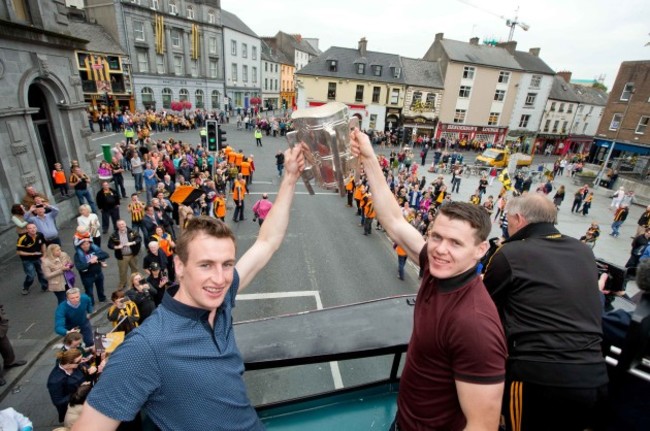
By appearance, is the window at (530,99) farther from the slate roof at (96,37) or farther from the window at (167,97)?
the slate roof at (96,37)

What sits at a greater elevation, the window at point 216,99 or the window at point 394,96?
the window at point 394,96

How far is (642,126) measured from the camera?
29.4m

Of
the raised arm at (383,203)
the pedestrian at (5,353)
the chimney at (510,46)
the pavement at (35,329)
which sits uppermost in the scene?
the chimney at (510,46)

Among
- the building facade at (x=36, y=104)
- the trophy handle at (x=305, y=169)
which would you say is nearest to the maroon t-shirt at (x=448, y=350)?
the trophy handle at (x=305, y=169)

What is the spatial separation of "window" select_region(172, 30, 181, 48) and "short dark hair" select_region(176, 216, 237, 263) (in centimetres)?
4354

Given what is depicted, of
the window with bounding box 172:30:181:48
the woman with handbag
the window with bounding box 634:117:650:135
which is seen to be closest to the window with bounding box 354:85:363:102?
the window with bounding box 172:30:181:48

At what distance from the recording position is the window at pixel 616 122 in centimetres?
3115

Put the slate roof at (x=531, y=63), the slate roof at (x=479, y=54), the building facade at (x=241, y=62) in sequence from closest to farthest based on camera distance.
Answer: the slate roof at (x=479, y=54), the slate roof at (x=531, y=63), the building facade at (x=241, y=62)

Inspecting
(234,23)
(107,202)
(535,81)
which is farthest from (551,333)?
(234,23)

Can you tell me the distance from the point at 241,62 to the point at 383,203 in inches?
1965

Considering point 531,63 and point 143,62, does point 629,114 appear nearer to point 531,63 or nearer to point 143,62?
point 531,63

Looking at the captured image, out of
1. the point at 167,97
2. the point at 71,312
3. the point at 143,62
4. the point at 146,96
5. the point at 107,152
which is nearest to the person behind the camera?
the point at 71,312

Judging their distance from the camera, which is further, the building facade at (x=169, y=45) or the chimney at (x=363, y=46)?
the chimney at (x=363, y=46)

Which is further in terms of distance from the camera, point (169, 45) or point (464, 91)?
point (464, 91)
